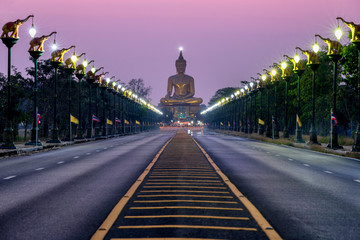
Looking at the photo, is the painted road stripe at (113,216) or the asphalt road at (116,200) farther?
the asphalt road at (116,200)

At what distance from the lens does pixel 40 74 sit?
66.6 meters

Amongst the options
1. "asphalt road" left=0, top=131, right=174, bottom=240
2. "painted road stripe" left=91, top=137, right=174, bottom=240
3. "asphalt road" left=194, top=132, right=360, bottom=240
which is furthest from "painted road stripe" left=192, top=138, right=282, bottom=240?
"asphalt road" left=0, top=131, right=174, bottom=240

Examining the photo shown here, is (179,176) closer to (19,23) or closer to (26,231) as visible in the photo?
(26,231)

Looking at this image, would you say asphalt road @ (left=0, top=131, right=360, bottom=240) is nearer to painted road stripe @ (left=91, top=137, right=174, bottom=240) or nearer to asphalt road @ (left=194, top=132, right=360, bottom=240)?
asphalt road @ (left=194, top=132, right=360, bottom=240)

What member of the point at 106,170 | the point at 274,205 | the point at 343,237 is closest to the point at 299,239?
the point at 343,237

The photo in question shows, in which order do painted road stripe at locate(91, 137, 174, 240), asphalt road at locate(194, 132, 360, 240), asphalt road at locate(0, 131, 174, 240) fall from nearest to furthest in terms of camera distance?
painted road stripe at locate(91, 137, 174, 240) → asphalt road at locate(0, 131, 174, 240) → asphalt road at locate(194, 132, 360, 240)

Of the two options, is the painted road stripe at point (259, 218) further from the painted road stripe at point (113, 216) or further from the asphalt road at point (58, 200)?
the asphalt road at point (58, 200)

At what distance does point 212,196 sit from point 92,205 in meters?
2.51

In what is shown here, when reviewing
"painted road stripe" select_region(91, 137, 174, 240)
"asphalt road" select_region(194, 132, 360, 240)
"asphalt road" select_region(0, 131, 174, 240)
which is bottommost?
"asphalt road" select_region(0, 131, 174, 240)

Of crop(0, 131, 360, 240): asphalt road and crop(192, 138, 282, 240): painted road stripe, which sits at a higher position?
crop(192, 138, 282, 240): painted road stripe

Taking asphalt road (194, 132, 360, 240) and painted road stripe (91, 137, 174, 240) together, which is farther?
asphalt road (194, 132, 360, 240)

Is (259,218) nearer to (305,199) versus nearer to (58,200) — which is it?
(305,199)

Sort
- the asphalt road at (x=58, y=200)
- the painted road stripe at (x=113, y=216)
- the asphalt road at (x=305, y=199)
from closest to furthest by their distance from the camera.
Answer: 1. the painted road stripe at (x=113, y=216)
2. the asphalt road at (x=58, y=200)
3. the asphalt road at (x=305, y=199)

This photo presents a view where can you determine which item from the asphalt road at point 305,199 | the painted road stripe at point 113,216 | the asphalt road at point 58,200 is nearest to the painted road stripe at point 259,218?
the asphalt road at point 305,199
